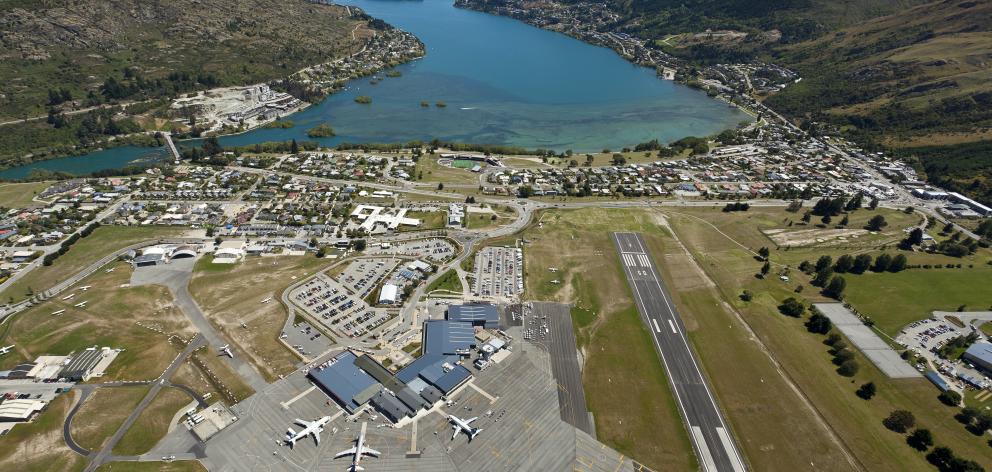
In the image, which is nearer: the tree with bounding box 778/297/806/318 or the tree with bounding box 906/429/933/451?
the tree with bounding box 906/429/933/451

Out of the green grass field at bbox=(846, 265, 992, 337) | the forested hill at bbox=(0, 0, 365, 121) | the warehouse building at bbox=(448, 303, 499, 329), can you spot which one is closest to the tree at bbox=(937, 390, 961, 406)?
the green grass field at bbox=(846, 265, 992, 337)

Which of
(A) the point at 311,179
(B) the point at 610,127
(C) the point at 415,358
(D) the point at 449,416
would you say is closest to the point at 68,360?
(C) the point at 415,358

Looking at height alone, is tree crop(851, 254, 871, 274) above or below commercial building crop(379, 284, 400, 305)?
above

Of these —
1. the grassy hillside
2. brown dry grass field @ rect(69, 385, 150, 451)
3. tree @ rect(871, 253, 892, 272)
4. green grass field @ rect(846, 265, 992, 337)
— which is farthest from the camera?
the grassy hillside

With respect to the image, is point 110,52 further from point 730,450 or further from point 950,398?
point 950,398

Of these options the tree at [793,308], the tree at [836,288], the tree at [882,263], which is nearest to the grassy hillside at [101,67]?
the tree at [793,308]

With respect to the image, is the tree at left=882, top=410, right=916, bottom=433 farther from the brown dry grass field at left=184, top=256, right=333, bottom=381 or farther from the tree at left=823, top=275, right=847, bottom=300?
the brown dry grass field at left=184, top=256, right=333, bottom=381

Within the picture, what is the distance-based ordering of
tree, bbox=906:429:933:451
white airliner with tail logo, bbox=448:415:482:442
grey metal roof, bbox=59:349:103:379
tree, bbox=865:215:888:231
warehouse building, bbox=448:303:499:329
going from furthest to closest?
tree, bbox=865:215:888:231
warehouse building, bbox=448:303:499:329
grey metal roof, bbox=59:349:103:379
tree, bbox=906:429:933:451
white airliner with tail logo, bbox=448:415:482:442

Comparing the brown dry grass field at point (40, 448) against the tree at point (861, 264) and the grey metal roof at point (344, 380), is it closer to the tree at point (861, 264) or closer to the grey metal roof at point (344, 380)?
the grey metal roof at point (344, 380)
